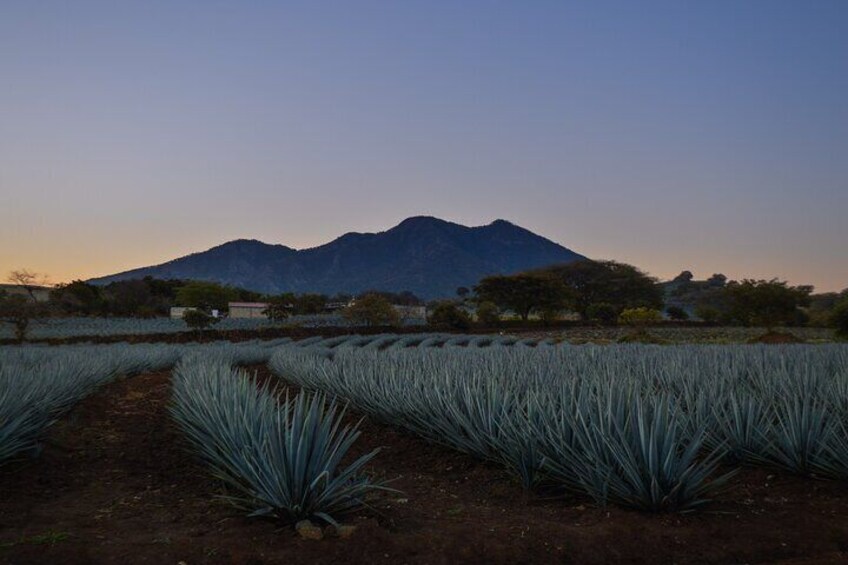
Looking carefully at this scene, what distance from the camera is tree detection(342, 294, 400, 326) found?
3203 centimetres

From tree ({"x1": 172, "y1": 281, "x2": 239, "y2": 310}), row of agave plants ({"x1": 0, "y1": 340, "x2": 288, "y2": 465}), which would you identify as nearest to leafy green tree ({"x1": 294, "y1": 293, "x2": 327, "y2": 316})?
tree ({"x1": 172, "y1": 281, "x2": 239, "y2": 310})

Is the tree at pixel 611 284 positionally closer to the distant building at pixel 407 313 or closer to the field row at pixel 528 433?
the distant building at pixel 407 313

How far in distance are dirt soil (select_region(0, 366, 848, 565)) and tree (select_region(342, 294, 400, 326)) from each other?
27.0 meters

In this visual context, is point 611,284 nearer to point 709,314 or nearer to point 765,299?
point 709,314

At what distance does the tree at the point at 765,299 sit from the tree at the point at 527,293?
15302 millimetres

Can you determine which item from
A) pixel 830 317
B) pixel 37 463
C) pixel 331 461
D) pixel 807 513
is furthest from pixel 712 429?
pixel 830 317

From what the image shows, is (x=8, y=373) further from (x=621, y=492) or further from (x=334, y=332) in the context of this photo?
(x=334, y=332)

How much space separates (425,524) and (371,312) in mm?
28853

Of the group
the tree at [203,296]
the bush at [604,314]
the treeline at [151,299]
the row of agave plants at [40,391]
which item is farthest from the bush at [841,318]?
the tree at [203,296]

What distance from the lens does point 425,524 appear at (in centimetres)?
333

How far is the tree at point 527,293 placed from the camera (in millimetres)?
43719

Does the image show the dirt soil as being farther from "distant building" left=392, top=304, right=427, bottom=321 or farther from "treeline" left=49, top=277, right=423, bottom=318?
"treeline" left=49, top=277, right=423, bottom=318

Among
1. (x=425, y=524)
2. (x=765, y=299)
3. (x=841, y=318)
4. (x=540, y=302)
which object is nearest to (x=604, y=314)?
(x=540, y=302)

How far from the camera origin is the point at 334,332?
29375 mm
